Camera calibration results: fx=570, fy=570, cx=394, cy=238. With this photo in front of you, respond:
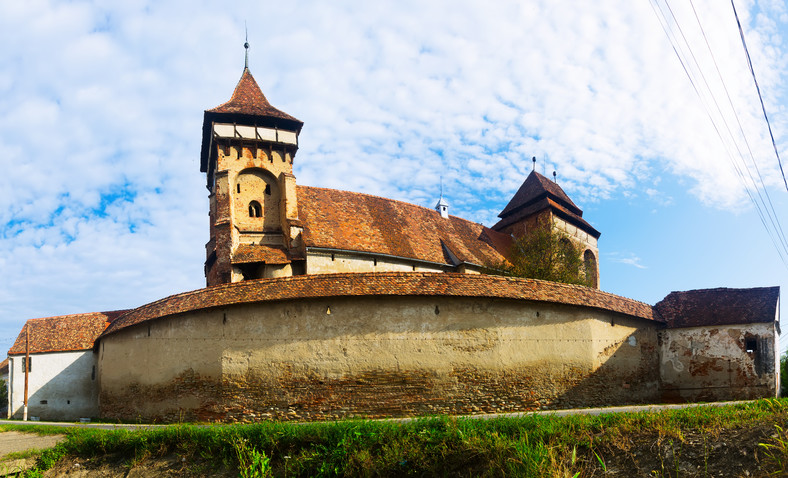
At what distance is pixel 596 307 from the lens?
19031 mm

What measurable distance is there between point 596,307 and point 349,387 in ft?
28.7

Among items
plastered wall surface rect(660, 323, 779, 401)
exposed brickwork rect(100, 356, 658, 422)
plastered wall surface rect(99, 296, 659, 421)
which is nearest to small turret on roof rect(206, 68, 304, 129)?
plastered wall surface rect(99, 296, 659, 421)

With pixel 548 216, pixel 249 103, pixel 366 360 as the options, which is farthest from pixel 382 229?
pixel 548 216

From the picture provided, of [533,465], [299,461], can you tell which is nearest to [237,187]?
[299,461]

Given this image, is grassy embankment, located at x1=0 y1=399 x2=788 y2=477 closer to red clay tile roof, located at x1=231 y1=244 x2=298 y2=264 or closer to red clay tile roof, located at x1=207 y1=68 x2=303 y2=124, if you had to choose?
red clay tile roof, located at x1=231 y1=244 x2=298 y2=264

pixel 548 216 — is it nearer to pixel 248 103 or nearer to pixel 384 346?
pixel 248 103

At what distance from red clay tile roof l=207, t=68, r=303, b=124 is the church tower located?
2.0 inches

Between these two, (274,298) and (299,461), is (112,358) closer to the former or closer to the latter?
(274,298)

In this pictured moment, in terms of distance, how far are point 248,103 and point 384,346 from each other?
727 inches

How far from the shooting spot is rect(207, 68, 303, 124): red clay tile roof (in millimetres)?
28938

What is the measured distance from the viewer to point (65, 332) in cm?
2805

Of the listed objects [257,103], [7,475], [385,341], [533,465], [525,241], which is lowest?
[7,475]

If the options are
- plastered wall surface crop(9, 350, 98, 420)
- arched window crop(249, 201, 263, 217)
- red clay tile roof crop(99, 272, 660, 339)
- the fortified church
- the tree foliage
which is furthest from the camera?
the tree foliage

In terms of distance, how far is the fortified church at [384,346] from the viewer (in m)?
16.4
